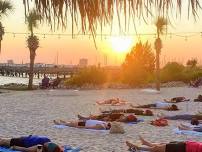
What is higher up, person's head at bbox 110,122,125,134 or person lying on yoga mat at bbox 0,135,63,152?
person lying on yoga mat at bbox 0,135,63,152

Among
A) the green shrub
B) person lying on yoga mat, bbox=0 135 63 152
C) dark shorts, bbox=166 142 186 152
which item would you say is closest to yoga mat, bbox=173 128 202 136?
dark shorts, bbox=166 142 186 152

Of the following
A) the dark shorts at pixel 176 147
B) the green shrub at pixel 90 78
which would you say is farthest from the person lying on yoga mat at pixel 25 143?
the green shrub at pixel 90 78

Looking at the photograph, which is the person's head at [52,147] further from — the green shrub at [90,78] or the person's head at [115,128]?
the green shrub at [90,78]

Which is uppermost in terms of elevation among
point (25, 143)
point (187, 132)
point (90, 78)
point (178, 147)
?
point (90, 78)

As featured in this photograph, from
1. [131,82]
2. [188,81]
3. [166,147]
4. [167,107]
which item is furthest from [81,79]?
[166,147]

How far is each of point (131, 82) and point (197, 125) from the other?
1096 inches

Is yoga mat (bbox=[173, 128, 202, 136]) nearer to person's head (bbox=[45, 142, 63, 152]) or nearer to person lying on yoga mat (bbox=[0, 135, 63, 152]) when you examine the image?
person lying on yoga mat (bbox=[0, 135, 63, 152])

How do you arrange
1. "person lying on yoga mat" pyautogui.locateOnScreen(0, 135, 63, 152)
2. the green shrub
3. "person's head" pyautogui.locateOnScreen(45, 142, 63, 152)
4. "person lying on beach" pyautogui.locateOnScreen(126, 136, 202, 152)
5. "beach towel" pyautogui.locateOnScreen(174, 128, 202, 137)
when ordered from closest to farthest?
"person lying on beach" pyautogui.locateOnScreen(126, 136, 202, 152)
"person's head" pyautogui.locateOnScreen(45, 142, 63, 152)
"person lying on yoga mat" pyautogui.locateOnScreen(0, 135, 63, 152)
"beach towel" pyautogui.locateOnScreen(174, 128, 202, 137)
the green shrub

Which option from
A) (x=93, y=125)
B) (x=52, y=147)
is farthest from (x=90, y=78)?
(x=52, y=147)

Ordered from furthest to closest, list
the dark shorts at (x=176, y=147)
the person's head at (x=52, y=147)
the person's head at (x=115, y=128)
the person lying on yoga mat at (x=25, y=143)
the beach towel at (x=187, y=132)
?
the person's head at (x=115, y=128), the beach towel at (x=187, y=132), the person lying on yoga mat at (x=25, y=143), the person's head at (x=52, y=147), the dark shorts at (x=176, y=147)

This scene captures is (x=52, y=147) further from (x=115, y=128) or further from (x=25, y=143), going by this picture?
(x=115, y=128)

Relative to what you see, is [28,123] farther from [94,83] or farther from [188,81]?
[188,81]

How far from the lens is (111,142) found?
10859 millimetres

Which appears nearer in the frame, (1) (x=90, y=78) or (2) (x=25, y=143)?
(2) (x=25, y=143)
